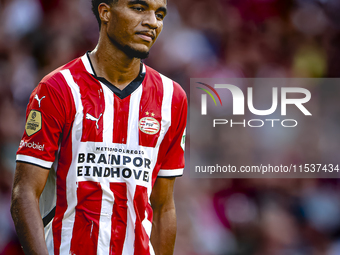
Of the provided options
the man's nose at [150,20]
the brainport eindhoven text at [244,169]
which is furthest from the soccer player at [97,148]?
the brainport eindhoven text at [244,169]

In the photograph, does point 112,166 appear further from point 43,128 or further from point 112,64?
point 112,64

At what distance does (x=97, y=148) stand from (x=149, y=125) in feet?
0.71

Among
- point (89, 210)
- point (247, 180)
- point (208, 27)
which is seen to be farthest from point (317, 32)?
point (89, 210)

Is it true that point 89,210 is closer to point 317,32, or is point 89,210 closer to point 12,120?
point 12,120

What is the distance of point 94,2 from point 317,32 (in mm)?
2622

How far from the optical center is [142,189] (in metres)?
1.50

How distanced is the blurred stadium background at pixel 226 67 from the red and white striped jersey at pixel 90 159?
199cm

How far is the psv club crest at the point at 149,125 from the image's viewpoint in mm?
1537

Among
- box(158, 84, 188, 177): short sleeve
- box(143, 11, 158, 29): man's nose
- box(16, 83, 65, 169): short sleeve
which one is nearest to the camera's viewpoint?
box(16, 83, 65, 169): short sleeve

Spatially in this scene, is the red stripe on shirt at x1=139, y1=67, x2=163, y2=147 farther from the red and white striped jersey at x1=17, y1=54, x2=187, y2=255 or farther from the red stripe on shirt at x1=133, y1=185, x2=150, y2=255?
the red stripe on shirt at x1=133, y1=185, x2=150, y2=255

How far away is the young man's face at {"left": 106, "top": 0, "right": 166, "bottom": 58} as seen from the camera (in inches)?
57.7

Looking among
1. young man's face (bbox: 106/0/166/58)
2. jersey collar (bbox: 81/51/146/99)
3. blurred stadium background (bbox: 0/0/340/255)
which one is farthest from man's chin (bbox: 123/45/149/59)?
blurred stadium background (bbox: 0/0/340/255)

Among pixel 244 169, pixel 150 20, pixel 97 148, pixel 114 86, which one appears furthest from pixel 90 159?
pixel 244 169

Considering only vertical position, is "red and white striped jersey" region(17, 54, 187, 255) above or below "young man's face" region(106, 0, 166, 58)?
below
